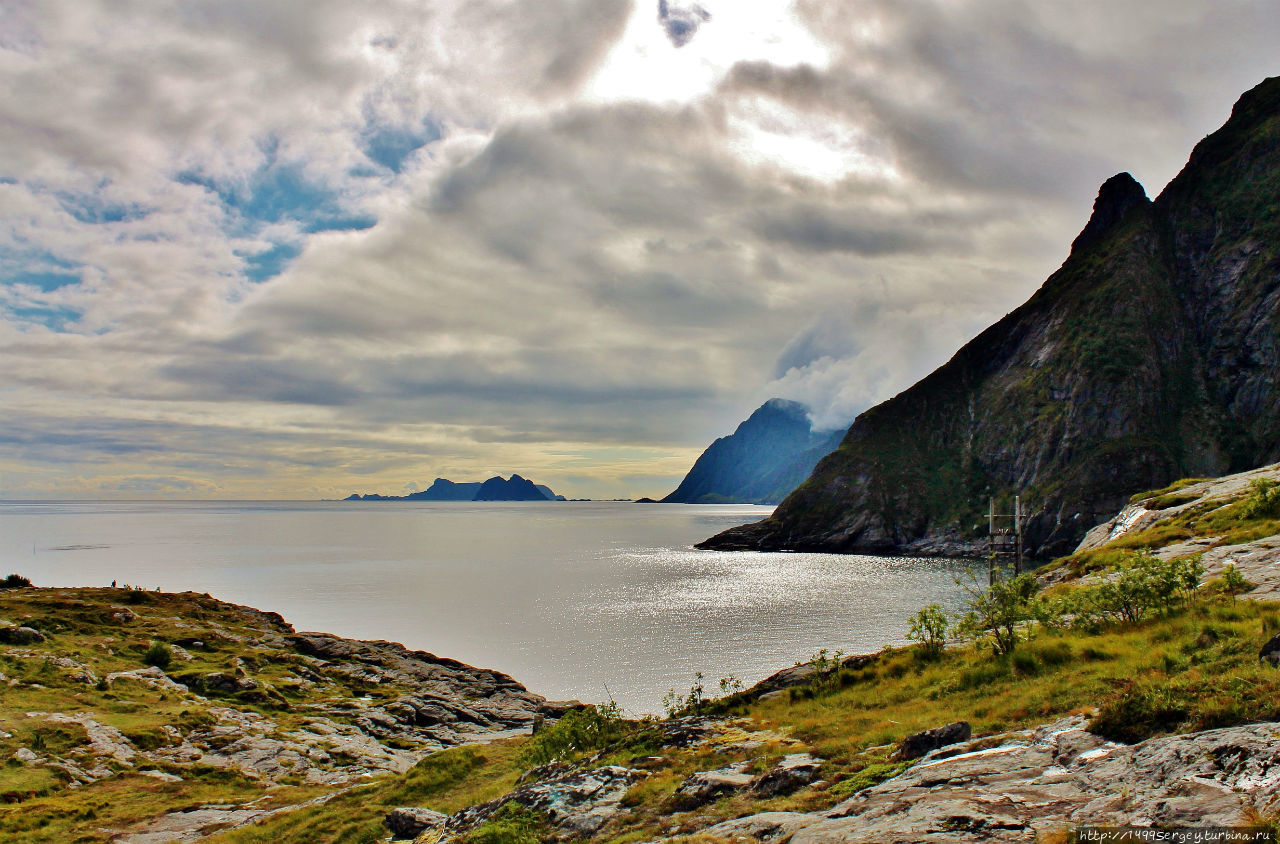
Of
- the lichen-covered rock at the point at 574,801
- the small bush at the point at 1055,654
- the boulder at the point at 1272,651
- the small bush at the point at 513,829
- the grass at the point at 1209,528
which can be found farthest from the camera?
the grass at the point at 1209,528

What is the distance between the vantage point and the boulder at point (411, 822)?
23.3m

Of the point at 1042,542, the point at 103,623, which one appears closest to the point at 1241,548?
the point at 103,623

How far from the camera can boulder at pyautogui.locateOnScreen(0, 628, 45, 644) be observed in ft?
176

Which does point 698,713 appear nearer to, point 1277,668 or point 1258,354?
point 1277,668

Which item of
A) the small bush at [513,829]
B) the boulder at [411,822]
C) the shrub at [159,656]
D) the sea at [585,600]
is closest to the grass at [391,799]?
the boulder at [411,822]

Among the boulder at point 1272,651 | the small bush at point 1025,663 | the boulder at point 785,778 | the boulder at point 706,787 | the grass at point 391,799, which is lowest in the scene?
the grass at point 391,799

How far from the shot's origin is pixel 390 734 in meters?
50.5

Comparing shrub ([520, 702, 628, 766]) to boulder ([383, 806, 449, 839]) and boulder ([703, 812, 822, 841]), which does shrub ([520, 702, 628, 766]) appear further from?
boulder ([703, 812, 822, 841])

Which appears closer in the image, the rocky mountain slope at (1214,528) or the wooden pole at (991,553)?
the rocky mountain slope at (1214,528)

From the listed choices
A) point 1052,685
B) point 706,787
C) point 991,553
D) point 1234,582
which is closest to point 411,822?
Answer: point 706,787

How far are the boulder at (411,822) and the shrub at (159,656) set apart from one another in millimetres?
45193

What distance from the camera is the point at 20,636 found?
177 feet

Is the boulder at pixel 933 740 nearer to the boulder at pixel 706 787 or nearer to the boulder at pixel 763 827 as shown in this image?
the boulder at pixel 763 827

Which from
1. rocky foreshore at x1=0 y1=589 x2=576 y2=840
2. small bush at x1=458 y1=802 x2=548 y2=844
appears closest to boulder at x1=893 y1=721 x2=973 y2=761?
small bush at x1=458 y1=802 x2=548 y2=844
